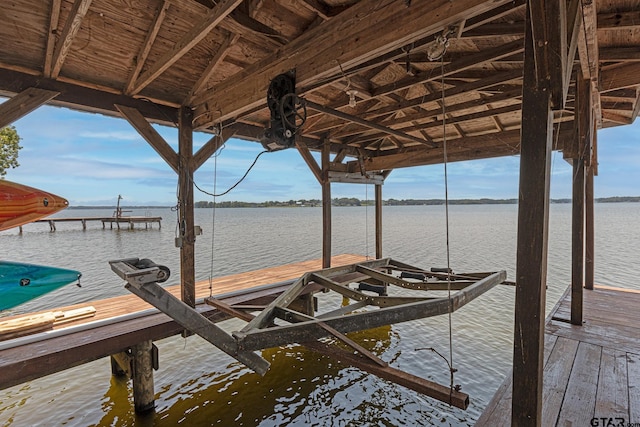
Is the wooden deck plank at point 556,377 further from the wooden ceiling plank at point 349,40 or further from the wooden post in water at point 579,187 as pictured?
the wooden ceiling plank at point 349,40

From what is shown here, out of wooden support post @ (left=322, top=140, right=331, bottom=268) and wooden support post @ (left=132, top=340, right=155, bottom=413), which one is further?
wooden support post @ (left=322, top=140, right=331, bottom=268)

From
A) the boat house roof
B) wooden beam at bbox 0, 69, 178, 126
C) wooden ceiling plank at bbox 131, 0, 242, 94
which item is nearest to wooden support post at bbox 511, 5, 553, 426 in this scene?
the boat house roof

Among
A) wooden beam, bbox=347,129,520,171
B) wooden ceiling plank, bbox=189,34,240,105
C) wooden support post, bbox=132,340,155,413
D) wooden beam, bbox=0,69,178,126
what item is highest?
wooden ceiling plank, bbox=189,34,240,105

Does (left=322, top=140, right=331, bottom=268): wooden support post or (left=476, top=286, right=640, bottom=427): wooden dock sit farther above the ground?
(left=322, top=140, right=331, bottom=268): wooden support post

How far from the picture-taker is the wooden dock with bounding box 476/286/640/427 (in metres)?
1.97

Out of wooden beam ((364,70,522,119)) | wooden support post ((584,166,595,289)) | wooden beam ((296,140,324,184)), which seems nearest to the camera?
wooden beam ((364,70,522,119))

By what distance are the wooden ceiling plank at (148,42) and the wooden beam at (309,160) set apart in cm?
258

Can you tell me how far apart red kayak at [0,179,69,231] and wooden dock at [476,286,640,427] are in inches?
111

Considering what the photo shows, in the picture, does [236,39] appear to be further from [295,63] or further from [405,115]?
[405,115]

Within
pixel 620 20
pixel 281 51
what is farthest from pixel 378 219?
pixel 620 20

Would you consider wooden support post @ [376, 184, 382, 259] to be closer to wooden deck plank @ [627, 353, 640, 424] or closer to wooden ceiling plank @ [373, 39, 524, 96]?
wooden ceiling plank @ [373, 39, 524, 96]

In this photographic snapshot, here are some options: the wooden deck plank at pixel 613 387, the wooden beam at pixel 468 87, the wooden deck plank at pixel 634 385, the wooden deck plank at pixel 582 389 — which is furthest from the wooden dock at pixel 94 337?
the wooden deck plank at pixel 634 385

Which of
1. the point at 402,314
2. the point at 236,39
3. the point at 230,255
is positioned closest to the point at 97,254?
the point at 230,255

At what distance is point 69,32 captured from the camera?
2393 millimetres
